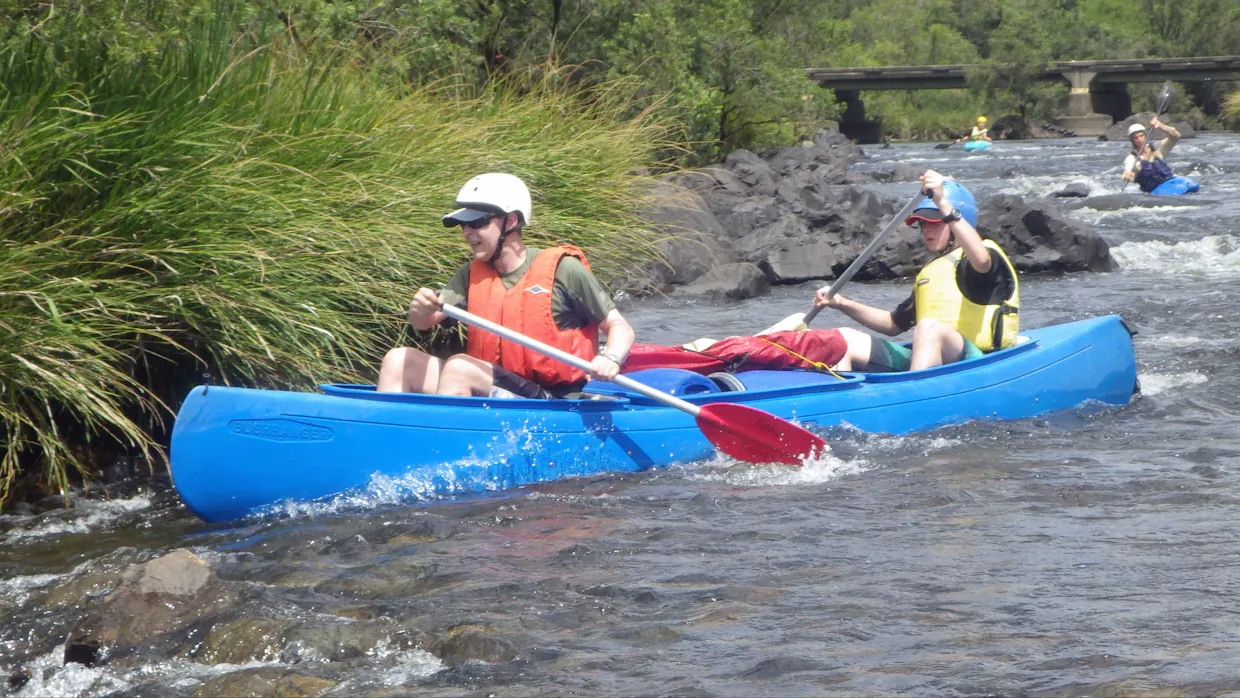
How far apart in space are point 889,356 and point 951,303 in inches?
14.6

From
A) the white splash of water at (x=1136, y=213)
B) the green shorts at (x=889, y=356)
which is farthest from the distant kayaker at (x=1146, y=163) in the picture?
the green shorts at (x=889, y=356)

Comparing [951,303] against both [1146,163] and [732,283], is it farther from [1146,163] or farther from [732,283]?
[1146,163]

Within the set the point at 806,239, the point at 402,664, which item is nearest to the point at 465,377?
the point at 402,664

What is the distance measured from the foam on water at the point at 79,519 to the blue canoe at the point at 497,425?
1.34ft

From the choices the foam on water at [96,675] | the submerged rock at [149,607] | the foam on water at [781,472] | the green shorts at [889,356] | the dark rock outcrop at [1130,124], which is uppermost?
the submerged rock at [149,607]

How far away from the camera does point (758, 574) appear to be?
12.5 feet

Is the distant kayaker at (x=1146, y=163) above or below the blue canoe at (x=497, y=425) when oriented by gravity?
below

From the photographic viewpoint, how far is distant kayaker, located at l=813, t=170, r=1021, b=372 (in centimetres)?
574

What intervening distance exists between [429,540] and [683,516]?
2.95ft

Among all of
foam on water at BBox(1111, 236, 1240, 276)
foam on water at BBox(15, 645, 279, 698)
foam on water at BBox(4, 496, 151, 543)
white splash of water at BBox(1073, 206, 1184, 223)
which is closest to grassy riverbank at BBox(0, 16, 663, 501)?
foam on water at BBox(4, 496, 151, 543)

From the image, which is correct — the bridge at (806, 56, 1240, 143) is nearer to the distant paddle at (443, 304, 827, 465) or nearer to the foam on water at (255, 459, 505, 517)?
the distant paddle at (443, 304, 827, 465)

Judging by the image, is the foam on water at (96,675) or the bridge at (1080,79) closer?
the foam on water at (96,675)

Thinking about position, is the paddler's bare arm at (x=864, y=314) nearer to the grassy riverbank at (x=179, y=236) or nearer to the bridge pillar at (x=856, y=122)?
the grassy riverbank at (x=179, y=236)

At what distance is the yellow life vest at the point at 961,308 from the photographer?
19.3ft
